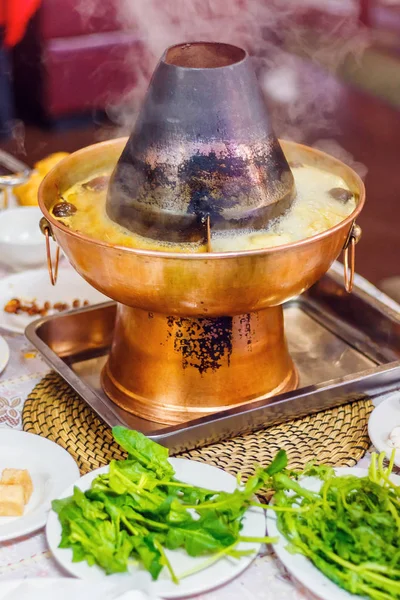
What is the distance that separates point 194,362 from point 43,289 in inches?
32.1

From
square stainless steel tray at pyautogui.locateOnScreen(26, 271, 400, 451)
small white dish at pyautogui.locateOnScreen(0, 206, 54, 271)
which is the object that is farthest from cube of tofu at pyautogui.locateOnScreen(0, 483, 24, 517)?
small white dish at pyautogui.locateOnScreen(0, 206, 54, 271)

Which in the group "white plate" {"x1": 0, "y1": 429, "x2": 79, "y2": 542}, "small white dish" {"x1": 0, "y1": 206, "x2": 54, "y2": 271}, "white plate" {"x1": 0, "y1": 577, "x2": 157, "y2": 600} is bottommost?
"small white dish" {"x1": 0, "y1": 206, "x2": 54, "y2": 271}

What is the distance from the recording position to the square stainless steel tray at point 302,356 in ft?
5.79

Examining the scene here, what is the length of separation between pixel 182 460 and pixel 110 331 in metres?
0.72

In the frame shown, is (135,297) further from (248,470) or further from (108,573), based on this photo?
(108,573)

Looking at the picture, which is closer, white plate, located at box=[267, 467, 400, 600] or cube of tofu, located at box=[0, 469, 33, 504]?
white plate, located at box=[267, 467, 400, 600]

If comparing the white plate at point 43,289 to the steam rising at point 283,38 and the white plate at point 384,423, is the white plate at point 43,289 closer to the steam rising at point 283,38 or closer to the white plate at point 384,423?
the white plate at point 384,423

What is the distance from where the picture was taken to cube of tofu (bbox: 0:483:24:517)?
151cm

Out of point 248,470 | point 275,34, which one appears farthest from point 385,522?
point 275,34

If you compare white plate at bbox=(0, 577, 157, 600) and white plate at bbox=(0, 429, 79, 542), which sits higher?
white plate at bbox=(0, 577, 157, 600)

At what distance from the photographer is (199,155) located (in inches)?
69.2

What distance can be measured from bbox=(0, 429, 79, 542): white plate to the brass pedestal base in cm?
29

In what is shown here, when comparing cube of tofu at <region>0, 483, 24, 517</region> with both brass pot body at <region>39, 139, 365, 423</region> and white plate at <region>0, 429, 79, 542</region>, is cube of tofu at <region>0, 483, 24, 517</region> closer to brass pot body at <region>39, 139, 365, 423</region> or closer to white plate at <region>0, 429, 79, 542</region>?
white plate at <region>0, 429, 79, 542</region>

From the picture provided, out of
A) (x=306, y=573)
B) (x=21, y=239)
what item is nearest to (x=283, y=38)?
(x=21, y=239)
